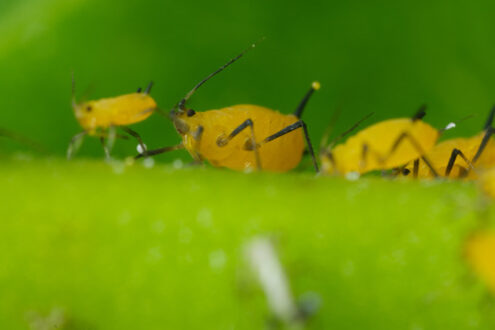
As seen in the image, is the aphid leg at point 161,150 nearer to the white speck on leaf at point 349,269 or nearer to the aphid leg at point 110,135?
the aphid leg at point 110,135

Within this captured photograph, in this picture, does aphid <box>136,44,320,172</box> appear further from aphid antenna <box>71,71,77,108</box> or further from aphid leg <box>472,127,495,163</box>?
aphid leg <box>472,127,495,163</box>

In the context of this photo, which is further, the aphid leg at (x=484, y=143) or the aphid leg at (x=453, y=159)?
the aphid leg at (x=484, y=143)

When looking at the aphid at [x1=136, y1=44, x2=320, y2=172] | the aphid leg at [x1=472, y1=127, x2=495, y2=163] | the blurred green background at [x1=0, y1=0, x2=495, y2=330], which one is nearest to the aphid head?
the aphid at [x1=136, y1=44, x2=320, y2=172]

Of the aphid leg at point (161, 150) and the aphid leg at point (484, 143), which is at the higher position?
the aphid leg at point (161, 150)

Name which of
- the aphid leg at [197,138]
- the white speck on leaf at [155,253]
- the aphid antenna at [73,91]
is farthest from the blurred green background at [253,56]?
the white speck on leaf at [155,253]

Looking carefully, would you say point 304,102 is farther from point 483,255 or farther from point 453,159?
point 483,255

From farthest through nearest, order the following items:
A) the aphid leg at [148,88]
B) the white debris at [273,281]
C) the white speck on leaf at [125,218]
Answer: the aphid leg at [148,88], the white speck on leaf at [125,218], the white debris at [273,281]

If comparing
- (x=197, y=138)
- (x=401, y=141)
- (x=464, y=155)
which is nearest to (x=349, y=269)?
(x=401, y=141)
